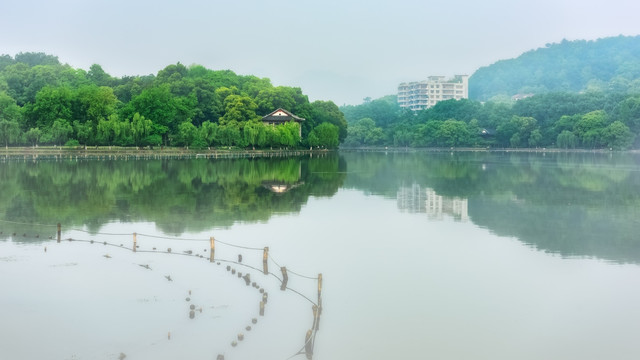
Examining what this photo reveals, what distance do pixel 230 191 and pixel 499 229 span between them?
16.1m

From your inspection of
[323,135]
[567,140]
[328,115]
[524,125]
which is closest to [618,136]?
[567,140]

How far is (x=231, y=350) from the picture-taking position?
37.3 ft

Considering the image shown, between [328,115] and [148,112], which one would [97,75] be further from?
[328,115]

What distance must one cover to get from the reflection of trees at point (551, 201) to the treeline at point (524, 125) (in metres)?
51.1

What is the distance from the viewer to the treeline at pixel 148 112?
70.2 meters

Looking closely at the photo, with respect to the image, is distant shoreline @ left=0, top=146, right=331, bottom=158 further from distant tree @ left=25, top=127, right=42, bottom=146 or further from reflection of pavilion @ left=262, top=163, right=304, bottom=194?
reflection of pavilion @ left=262, top=163, right=304, bottom=194

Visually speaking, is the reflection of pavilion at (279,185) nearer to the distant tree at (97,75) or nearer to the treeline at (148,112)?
the treeline at (148,112)

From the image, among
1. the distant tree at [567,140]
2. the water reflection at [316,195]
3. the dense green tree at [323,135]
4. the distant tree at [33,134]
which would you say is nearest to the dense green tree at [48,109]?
the distant tree at [33,134]

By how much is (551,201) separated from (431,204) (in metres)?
6.43

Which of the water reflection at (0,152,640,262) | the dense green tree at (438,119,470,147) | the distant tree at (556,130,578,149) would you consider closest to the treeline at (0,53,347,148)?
the water reflection at (0,152,640,262)

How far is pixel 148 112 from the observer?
7550 centimetres

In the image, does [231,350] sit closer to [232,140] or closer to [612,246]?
[612,246]

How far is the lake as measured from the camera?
11719 millimetres

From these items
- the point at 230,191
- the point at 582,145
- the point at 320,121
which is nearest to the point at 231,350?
the point at 230,191
